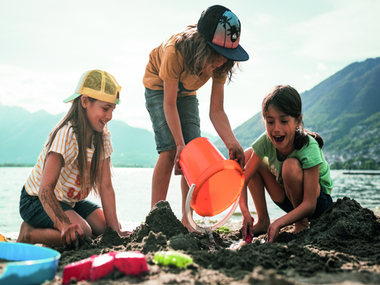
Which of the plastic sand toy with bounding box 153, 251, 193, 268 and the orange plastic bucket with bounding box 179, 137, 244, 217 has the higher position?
the orange plastic bucket with bounding box 179, 137, 244, 217

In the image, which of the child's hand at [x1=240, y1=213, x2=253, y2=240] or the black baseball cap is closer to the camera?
the black baseball cap

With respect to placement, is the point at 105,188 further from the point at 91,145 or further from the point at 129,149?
the point at 129,149

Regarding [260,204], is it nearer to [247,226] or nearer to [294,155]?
[247,226]

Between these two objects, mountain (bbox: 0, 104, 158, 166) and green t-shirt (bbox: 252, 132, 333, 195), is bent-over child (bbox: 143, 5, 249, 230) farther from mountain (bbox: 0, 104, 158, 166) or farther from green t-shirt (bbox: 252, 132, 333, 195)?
mountain (bbox: 0, 104, 158, 166)

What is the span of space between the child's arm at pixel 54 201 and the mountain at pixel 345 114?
212 ft

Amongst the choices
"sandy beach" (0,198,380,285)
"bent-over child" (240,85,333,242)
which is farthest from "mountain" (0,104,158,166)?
"sandy beach" (0,198,380,285)

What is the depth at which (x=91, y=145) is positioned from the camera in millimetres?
2549

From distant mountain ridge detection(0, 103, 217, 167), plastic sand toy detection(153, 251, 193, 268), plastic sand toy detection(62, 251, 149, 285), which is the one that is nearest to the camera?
plastic sand toy detection(62, 251, 149, 285)

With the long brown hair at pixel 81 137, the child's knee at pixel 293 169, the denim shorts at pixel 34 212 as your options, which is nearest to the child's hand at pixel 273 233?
the child's knee at pixel 293 169

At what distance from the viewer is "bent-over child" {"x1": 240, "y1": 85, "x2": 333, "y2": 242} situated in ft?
7.16

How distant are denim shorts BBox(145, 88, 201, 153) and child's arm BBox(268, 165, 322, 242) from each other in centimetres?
110

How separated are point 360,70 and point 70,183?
456 ft

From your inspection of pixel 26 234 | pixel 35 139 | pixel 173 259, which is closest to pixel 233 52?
pixel 173 259

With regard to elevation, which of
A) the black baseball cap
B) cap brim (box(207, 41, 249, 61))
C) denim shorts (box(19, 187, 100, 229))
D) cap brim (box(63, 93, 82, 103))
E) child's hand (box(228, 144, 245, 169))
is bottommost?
denim shorts (box(19, 187, 100, 229))
